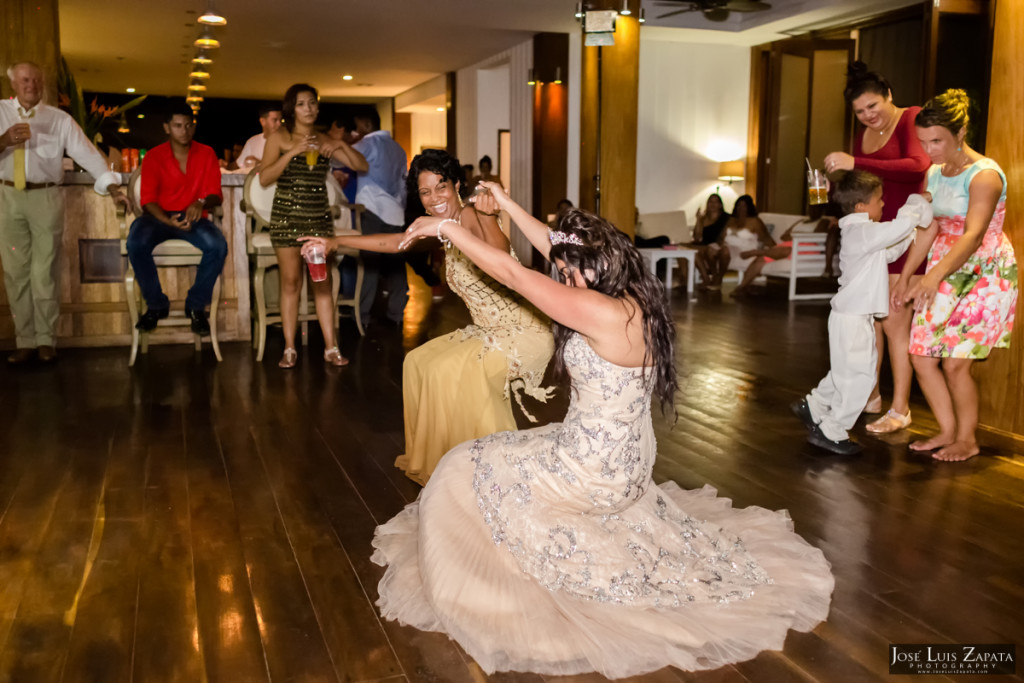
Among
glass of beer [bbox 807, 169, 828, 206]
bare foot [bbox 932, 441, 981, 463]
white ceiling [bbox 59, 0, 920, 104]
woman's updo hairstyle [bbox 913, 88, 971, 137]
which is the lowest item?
bare foot [bbox 932, 441, 981, 463]

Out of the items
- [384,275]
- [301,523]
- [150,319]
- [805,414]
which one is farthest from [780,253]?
[301,523]

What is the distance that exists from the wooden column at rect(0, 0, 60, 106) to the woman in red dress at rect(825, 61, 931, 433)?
18.6 feet

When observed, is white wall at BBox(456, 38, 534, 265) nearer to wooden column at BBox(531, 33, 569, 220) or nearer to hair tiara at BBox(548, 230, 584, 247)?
wooden column at BBox(531, 33, 569, 220)

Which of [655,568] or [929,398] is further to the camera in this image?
[929,398]

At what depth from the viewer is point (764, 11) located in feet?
36.7

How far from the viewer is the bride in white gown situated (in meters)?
2.30

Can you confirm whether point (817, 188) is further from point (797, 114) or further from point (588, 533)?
point (797, 114)

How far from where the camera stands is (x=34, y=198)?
18.1ft

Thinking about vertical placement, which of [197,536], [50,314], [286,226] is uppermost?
[286,226]

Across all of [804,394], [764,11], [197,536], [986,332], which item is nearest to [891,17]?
[764,11]

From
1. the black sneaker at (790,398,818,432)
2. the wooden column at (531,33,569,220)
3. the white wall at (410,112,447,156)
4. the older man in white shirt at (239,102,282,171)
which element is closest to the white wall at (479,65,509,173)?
the wooden column at (531,33,569,220)

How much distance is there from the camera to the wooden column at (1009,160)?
396cm

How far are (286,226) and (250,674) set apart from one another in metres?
3.78

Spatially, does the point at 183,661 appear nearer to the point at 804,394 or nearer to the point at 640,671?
the point at 640,671
